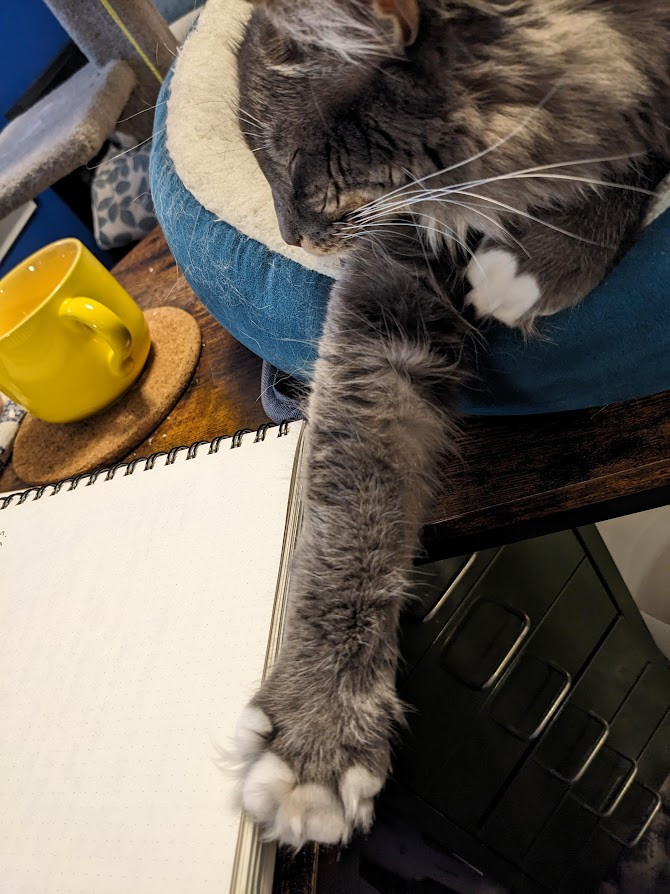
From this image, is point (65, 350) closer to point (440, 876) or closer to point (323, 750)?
point (323, 750)

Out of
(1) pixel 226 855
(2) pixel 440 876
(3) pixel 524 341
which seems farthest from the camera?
(2) pixel 440 876

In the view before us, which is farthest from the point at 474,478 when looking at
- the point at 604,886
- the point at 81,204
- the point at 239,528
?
the point at 81,204

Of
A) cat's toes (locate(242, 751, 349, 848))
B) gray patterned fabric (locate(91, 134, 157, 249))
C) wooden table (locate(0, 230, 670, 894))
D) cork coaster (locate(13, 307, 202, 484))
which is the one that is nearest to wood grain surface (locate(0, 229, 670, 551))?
wooden table (locate(0, 230, 670, 894))

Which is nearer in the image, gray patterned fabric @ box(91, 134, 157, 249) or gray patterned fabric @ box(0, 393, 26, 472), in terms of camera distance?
gray patterned fabric @ box(0, 393, 26, 472)

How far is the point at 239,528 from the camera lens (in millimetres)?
641

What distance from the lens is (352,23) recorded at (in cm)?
48

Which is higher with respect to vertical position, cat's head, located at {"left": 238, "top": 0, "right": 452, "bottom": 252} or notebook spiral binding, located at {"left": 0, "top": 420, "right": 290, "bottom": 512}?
cat's head, located at {"left": 238, "top": 0, "right": 452, "bottom": 252}

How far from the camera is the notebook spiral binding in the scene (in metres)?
0.74

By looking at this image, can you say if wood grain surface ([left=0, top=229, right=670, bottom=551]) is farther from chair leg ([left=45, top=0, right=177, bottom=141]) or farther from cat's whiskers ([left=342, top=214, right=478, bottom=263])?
chair leg ([left=45, top=0, right=177, bottom=141])

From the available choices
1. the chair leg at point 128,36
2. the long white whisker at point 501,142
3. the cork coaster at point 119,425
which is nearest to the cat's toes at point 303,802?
the long white whisker at point 501,142

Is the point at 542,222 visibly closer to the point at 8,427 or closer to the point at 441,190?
the point at 441,190

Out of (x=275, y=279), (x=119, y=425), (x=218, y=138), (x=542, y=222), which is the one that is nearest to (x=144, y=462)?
(x=119, y=425)

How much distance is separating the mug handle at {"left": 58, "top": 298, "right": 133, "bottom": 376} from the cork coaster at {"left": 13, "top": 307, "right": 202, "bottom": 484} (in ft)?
0.17

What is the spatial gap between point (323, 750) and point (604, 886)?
821mm
